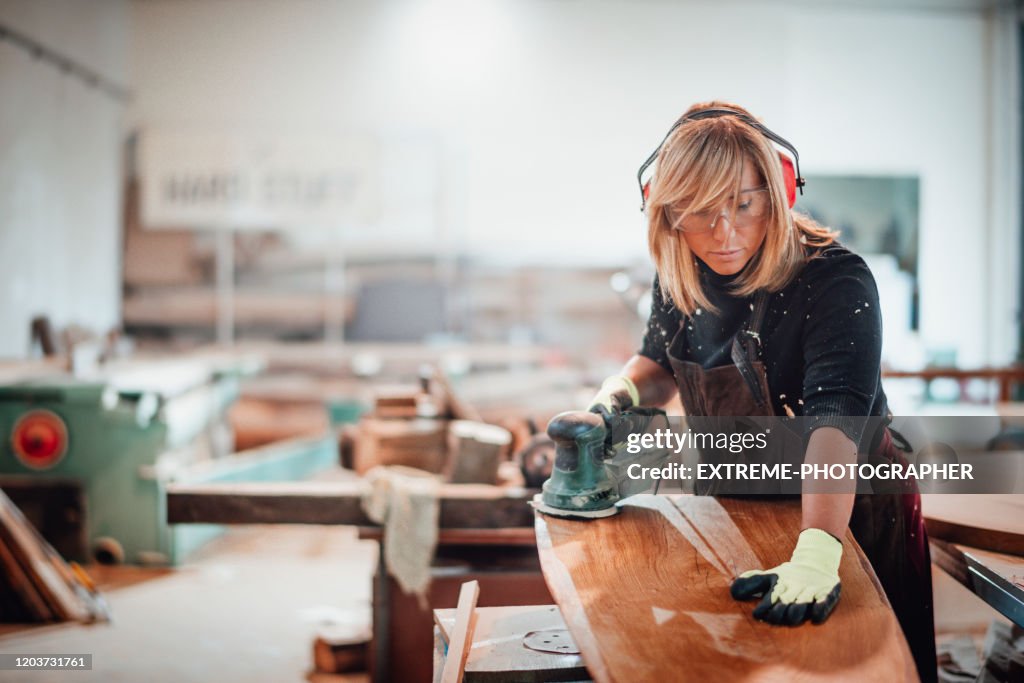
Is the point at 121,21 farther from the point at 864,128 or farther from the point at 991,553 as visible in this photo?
the point at 991,553

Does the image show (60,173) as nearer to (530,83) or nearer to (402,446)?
(530,83)

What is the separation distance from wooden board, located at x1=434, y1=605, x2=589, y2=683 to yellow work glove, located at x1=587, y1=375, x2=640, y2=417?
0.45 metres

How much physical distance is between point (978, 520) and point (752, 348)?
2.21ft

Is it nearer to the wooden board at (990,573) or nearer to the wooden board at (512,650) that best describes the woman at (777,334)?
the wooden board at (990,573)

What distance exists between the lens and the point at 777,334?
1611 millimetres

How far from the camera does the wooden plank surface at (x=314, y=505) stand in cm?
270

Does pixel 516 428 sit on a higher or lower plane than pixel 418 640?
higher

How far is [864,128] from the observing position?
7160 millimetres

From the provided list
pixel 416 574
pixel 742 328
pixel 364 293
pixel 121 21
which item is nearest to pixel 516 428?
pixel 416 574

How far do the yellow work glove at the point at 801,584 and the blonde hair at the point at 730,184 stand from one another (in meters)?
0.52

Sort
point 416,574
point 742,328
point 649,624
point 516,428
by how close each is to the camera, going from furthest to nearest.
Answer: point 516,428 → point 416,574 → point 742,328 → point 649,624

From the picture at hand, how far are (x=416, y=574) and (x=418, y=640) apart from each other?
0.25 meters
